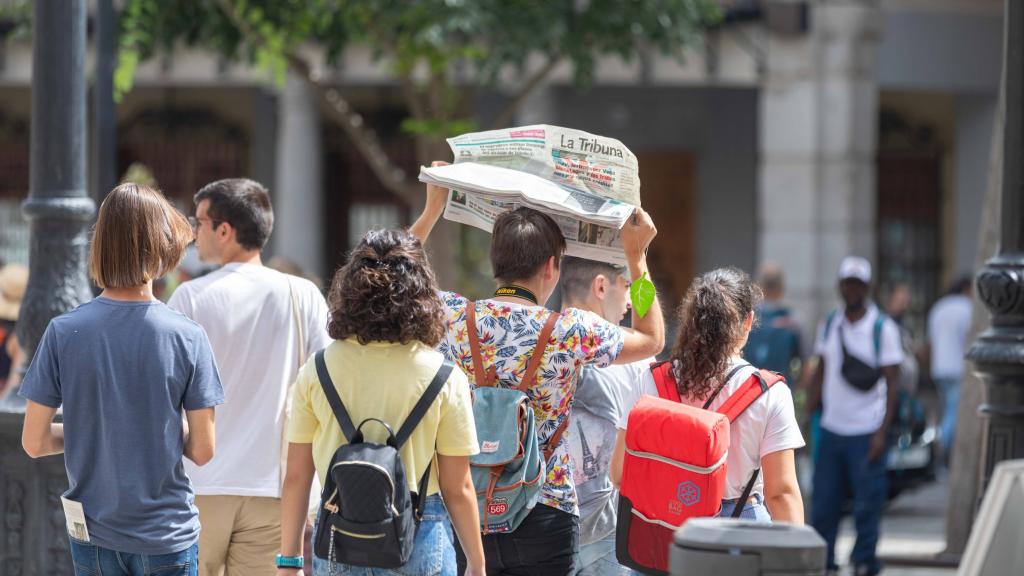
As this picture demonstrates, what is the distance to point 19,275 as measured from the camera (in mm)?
9859

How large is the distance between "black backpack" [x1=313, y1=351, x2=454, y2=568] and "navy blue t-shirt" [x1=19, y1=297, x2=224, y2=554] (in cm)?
52

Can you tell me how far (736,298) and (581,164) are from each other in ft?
2.20

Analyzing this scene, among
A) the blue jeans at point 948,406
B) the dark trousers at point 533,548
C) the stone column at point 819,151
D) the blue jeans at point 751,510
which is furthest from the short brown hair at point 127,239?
the stone column at point 819,151

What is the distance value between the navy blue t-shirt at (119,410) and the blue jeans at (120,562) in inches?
1.3

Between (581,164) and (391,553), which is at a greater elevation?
(581,164)

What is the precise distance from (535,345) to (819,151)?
494 inches

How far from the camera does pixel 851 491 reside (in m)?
9.58

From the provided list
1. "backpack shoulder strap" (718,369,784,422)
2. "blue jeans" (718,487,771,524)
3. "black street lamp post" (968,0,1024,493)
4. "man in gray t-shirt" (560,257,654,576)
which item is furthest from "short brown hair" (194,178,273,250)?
"black street lamp post" (968,0,1024,493)

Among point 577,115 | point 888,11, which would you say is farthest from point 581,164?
point 577,115

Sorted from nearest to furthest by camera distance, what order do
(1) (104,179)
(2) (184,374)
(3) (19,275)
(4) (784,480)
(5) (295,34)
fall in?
(2) (184,374), (4) (784,480), (1) (104,179), (3) (19,275), (5) (295,34)

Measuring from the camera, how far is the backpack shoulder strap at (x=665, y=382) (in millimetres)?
4837

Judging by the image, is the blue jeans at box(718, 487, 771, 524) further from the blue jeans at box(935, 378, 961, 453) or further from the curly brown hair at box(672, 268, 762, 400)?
the blue jeans at box(935, 378, 961, 453)

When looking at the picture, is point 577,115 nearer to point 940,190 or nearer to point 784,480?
point 940,190

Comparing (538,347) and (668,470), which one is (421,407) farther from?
(668,470)
